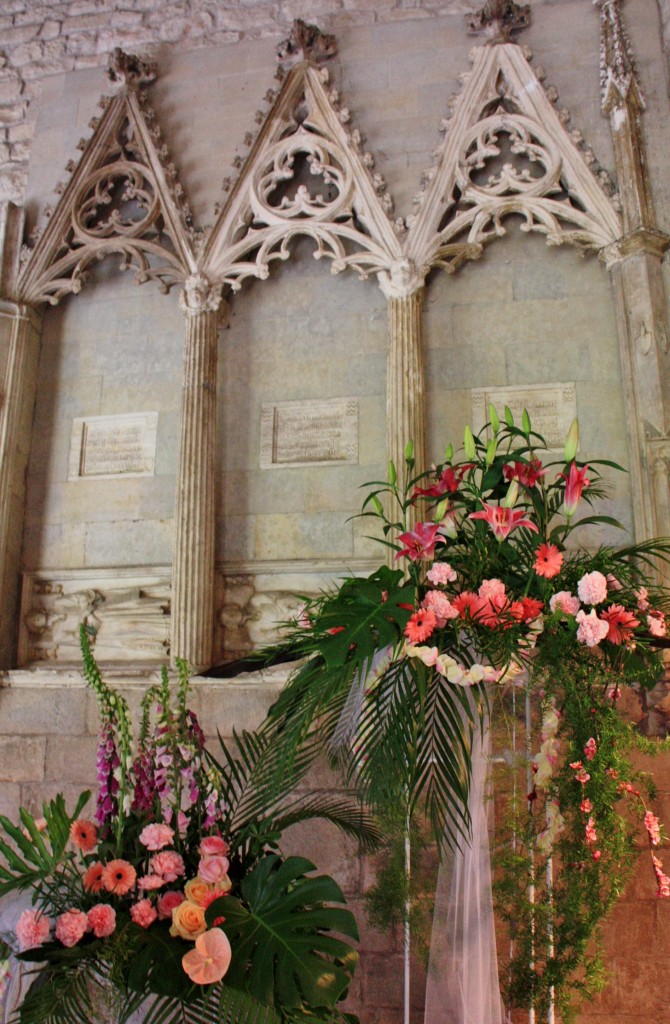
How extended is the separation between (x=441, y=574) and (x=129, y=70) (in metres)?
4.77

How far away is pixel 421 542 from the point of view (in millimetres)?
2609

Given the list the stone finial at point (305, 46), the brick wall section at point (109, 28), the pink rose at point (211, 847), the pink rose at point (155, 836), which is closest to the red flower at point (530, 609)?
the pink rose at point (211, 847)

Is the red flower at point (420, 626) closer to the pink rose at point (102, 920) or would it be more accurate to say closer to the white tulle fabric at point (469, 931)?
the white tulle fabric at point (469, 931)

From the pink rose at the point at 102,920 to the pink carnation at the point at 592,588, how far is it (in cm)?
150

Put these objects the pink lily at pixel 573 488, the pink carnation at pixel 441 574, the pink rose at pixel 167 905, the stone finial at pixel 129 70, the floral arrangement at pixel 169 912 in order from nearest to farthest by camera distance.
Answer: the floral arrangement at pixel 169 912 < the pink rose at pixel 167 905 < the pink carnation at pixel 441 574 < the pink lily at pixel 573 488 < the stone finial at pixel 129 70

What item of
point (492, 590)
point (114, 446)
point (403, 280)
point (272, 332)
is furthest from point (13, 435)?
point (492, 590)

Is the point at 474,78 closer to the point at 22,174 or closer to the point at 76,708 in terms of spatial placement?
the point at 22,174

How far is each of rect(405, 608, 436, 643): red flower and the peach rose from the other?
885 millimetres

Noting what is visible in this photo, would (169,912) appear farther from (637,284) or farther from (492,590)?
(637,284)

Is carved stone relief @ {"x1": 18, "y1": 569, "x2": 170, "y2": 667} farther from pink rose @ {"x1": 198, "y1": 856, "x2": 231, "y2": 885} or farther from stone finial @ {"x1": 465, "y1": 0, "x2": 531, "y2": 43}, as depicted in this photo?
stone finial @ {"x1": 465, "y1": 0, "x2": 531, "y2": 43}

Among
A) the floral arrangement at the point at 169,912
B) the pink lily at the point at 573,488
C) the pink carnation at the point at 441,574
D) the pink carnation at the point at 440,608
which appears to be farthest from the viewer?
the pink lily at the point at 573,488

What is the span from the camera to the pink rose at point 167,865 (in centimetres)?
229

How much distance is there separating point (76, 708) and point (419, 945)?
2.59 meters

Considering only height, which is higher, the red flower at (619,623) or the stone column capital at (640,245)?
the stone column capital at (640,245)
